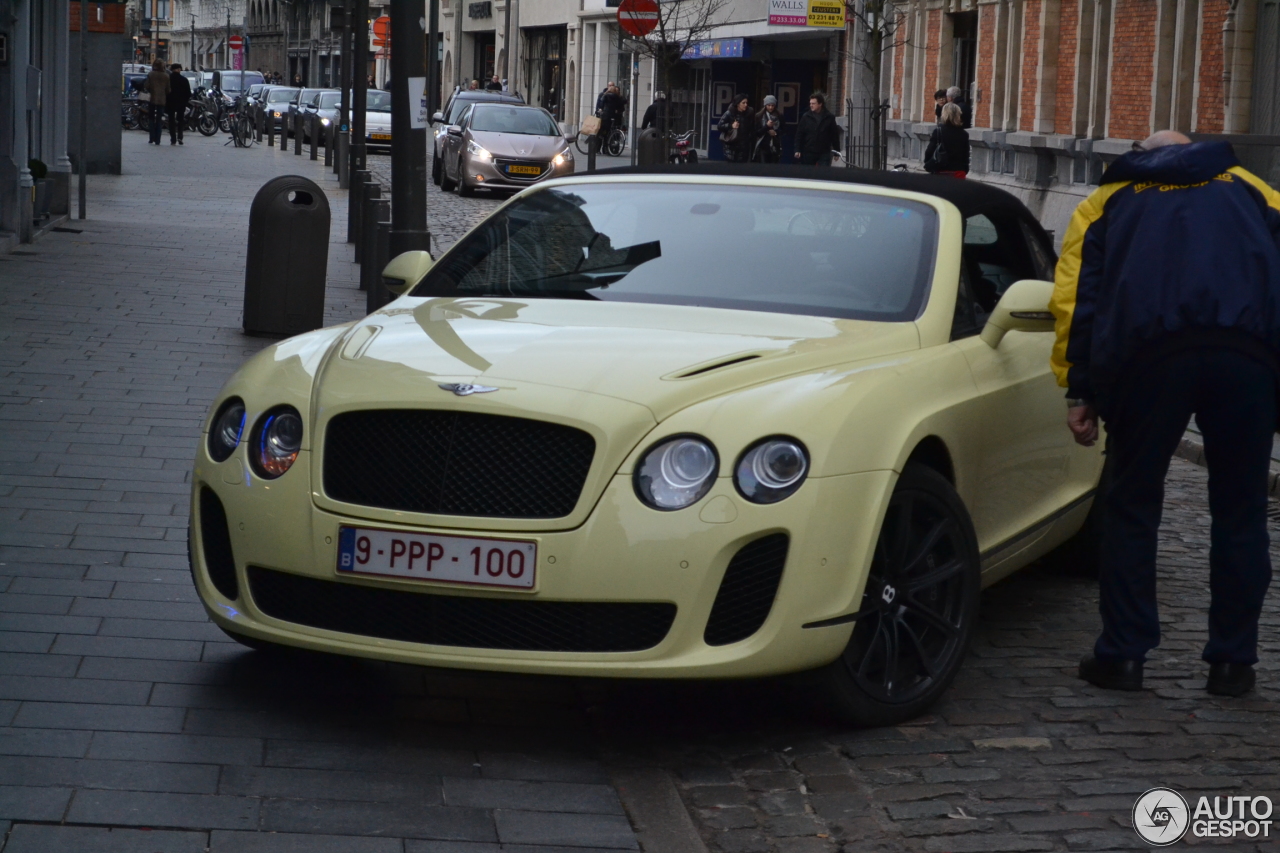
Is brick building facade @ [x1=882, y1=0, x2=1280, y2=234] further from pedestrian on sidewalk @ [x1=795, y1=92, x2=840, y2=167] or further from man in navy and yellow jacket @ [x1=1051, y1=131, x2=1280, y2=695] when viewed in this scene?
man in navy and yellow jacket @ [x1=1051, y1=131, x2=1280, y2=695]

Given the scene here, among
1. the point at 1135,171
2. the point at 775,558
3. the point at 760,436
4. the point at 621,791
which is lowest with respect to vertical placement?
the point at 621,791

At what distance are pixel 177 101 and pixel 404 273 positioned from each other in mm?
37820

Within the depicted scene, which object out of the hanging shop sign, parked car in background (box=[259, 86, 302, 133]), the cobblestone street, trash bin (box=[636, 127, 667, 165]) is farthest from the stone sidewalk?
parked car in background (box=[259, 86, 302, 133])

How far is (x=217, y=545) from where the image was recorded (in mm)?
4738

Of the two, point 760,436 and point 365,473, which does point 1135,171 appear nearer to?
point 760,436

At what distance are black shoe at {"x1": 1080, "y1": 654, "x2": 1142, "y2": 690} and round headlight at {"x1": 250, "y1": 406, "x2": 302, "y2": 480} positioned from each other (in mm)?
2271

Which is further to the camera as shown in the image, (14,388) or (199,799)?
(14,388)

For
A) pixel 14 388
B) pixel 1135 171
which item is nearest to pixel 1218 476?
pixel 1135 171

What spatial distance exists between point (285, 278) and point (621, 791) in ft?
26.1

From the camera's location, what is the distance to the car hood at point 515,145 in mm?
28594

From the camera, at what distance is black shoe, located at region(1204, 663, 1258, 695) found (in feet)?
16.8

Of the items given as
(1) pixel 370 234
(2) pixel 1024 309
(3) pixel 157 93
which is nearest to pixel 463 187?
(3) pixel 157 93

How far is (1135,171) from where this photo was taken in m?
4.95

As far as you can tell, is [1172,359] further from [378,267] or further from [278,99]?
[278,99]
